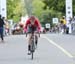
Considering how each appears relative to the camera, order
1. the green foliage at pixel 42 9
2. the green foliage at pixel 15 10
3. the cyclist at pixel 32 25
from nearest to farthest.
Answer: the cyclist at pixel 32 25, the green foliage at pixel 42 9, the green foliage at pixel 15 10

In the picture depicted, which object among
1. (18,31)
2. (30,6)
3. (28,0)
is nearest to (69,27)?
(18,31)

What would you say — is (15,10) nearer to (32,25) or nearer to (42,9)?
(42,9)

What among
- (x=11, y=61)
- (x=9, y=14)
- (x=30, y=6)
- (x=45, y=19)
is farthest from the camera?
(x=30, y=6)

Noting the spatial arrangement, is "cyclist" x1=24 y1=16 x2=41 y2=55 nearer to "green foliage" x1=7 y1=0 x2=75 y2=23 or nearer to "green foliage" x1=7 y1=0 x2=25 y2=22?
"green foliage" x1=7 y1=0 x2=75 y2=23

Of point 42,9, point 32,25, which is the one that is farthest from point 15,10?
point 32,25

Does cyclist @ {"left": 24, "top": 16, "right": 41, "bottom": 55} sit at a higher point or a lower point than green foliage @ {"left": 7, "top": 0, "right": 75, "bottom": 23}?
lower

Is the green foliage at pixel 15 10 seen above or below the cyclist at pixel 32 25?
above

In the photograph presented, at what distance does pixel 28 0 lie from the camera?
383 feet

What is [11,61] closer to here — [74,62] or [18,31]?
[74,62]

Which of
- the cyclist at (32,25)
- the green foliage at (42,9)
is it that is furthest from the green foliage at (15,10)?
the cyclist at (32,25)

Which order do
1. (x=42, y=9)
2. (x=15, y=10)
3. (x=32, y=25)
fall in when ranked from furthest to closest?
(x=15, y=10) < (x=42, y=9) < (x=32, y=25)

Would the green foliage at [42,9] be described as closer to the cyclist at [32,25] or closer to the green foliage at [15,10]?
the green foliage at [15,10]

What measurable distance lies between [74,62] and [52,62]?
0.86 meters

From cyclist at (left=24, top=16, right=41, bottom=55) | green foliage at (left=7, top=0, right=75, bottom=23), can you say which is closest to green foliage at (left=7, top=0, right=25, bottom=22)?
green foliage at (left=7, top=0, right=75, bottom=23)
